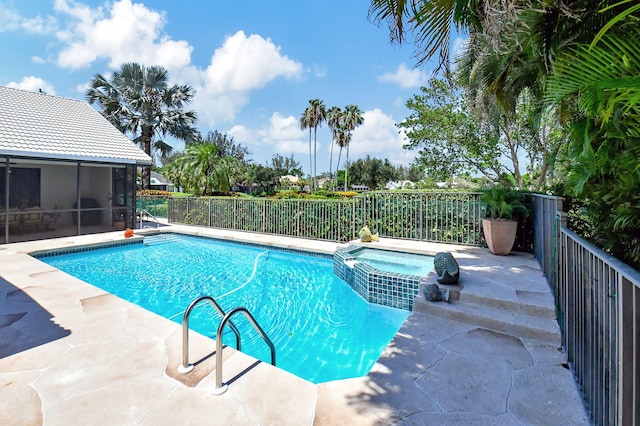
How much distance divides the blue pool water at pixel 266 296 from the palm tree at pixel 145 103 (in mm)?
14229

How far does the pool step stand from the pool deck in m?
6.91

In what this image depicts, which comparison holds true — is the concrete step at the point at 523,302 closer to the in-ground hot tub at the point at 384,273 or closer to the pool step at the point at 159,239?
the in-ground hot tub at the point at 384,273

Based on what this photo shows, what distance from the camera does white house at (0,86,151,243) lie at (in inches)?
401

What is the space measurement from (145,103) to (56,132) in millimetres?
10892

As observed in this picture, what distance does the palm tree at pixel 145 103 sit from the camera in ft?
67.7

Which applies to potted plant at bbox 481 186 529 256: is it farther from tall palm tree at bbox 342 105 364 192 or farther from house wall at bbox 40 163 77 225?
tall palm tree at bbox 342 105 364 192

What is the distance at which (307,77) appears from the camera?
1681cm

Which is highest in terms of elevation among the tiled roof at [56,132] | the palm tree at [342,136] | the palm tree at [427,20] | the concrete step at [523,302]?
the palm tree at [342,136]

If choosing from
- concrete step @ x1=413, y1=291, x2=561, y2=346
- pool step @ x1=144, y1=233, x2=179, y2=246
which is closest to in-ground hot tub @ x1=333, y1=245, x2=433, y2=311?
concrete step @ x1=413, y1=291, x2=561, y2=346

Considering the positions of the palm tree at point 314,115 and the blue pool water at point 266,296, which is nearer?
the blue pool water at point 266,296

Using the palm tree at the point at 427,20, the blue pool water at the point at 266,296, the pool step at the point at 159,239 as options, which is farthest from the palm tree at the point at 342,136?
the palm tree at the point at 427,20

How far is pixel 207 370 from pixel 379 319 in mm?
3131

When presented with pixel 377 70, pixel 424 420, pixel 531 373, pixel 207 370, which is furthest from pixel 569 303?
pixel 377 70

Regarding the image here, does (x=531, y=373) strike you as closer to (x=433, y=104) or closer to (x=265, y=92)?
(x=433, y=104)
